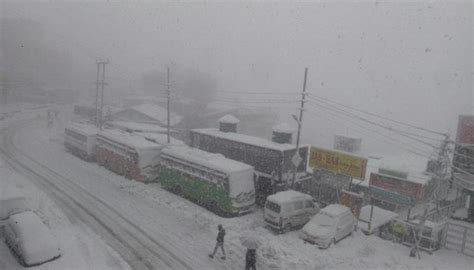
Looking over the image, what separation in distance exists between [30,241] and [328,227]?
14.2 metres

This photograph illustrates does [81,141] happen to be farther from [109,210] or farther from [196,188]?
[196,188]

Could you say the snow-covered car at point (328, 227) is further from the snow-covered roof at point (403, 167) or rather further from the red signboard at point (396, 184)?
the snow-covered roof at point (403, 167)

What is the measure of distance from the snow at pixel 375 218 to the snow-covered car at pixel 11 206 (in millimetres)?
19414

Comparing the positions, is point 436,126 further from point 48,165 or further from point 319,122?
point 48,165

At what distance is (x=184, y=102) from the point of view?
76.0 metres

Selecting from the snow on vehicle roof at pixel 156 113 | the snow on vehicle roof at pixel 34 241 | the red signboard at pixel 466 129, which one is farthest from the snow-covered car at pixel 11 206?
the snow on vehicle roof at pixel 156 113

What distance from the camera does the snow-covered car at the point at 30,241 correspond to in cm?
1434

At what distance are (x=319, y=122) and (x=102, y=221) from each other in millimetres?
91998

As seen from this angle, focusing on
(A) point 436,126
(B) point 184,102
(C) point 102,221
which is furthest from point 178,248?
(A) point 436,126

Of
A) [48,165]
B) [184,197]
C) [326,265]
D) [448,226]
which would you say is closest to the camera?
[326,265]

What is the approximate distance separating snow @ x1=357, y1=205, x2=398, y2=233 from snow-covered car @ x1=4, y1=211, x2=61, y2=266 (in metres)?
17.4

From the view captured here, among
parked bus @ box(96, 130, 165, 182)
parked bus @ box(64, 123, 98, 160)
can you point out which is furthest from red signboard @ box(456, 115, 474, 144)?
parked bus @ box(64, 123, 98, 160)

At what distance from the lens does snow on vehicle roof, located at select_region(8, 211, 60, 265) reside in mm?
14328

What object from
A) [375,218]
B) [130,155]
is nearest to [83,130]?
[130,155]
